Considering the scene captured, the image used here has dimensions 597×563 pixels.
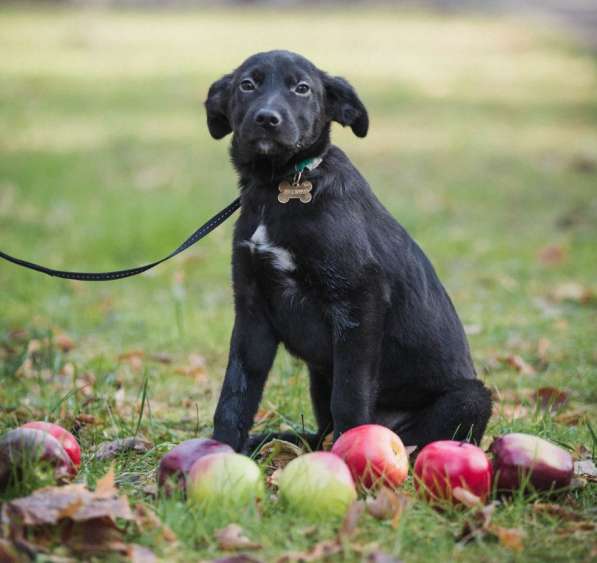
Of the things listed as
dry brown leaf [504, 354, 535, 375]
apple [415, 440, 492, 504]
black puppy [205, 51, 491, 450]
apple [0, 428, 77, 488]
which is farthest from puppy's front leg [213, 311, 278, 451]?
dry brown leaf [504, 354, 535, 375]

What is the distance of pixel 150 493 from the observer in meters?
2.95

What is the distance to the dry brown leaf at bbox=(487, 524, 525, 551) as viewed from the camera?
257cm

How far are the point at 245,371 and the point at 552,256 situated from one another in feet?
15.0

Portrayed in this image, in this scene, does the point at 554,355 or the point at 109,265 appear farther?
the point at 109,265

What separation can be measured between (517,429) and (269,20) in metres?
15.5

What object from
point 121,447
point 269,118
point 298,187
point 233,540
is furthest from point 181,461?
point 269,118

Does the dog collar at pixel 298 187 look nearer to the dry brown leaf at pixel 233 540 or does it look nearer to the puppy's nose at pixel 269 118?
the puppy's nose at pixel 269 118

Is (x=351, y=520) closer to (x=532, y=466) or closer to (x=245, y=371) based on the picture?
(x=532, y=466)

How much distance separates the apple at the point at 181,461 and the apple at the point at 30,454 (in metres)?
0.30

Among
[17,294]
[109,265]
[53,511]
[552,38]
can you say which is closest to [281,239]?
[53,511]

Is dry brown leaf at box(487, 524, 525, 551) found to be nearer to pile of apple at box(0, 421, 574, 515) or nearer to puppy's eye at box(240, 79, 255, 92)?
pile of apple at box(0, 421, 574, 515)

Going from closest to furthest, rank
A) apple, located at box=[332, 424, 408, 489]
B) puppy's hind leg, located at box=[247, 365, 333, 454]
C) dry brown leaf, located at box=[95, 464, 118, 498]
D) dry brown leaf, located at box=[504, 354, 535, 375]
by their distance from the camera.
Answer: dry brown leaf, located at box=[95, 464, 118, 498] → apple, located at box=[332, 424, 408, 489] → puppy's hind leg, located at box=[247, 365, 333, 454] → dry brown leaf, located at box=[504, 354, 535, 375]

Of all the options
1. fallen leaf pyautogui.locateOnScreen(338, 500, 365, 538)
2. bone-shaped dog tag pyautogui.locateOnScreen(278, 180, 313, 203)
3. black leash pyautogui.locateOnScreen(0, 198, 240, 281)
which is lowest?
fallen leaf pyautogui.locateOnScreen(338, 500, 365, 538)

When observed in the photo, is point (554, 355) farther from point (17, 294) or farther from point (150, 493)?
point (17, 294)
